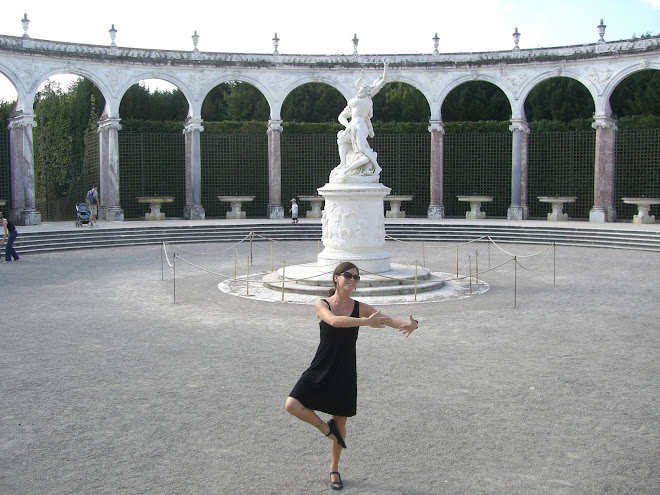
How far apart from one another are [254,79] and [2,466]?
80.7 feet

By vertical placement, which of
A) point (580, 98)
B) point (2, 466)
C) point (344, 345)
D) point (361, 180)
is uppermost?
point (580, 98)

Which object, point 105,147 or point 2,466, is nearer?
point 2,466

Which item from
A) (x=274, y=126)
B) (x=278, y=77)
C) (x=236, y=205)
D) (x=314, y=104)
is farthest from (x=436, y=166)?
(x=314, y=104)

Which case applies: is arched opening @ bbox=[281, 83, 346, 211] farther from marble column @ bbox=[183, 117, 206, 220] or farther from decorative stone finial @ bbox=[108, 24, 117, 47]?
decorative stone finial @ bbox=[108, 24, 117, 47]

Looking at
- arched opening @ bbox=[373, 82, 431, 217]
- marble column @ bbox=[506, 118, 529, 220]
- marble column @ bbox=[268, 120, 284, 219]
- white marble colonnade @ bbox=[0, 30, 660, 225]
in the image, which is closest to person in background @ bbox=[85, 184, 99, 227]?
white marble colonnade @ bbox=[0, 30, 660, 225]

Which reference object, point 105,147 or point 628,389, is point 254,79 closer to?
point 105,147

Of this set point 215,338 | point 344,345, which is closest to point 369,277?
point 215,338

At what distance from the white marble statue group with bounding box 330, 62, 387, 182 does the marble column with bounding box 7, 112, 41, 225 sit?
14.4m

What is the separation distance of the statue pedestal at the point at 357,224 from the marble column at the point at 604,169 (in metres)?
14.6

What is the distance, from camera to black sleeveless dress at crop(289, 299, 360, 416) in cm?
491

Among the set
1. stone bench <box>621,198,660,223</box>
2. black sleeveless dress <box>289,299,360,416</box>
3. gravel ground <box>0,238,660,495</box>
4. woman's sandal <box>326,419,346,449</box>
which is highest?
stone bench <box>621,198,660,223</box>

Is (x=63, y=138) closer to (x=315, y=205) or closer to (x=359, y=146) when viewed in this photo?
(x=315, y=205)

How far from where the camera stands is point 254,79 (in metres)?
28.4

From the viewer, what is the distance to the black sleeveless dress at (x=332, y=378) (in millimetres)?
4914
